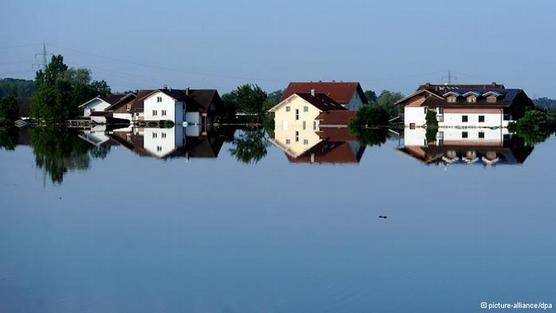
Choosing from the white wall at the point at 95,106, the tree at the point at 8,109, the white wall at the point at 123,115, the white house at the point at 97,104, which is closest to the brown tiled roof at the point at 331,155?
the white wall at the point at 123,115

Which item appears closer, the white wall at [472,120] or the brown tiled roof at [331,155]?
the brown tiled roof at [331,155]

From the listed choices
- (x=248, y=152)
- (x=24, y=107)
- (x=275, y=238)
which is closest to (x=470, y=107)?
(x=248, y=152)

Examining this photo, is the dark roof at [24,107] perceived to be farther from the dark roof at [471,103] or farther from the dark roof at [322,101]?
the dark roof at [471,103]

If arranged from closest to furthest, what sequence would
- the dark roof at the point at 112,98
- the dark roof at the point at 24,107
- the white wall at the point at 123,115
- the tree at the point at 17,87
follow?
the white wall at the point at 123,115
the dark roof at the point at 112,98
the dark roof at the point at 24,107
the tree at the point at 17,87

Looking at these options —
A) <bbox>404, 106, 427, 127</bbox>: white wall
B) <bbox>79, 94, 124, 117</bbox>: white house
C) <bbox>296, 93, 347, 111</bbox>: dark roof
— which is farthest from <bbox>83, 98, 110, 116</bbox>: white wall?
<bbox>404, 106, 427, 127</bbox>: white wall

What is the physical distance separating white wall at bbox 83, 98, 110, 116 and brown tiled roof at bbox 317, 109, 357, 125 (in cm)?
1727

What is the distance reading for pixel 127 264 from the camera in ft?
25.6

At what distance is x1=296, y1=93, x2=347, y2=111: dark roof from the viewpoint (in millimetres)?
47969

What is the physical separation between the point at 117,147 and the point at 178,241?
56.2ft

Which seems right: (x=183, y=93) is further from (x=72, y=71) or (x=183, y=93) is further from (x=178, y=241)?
(x=178, y=241)

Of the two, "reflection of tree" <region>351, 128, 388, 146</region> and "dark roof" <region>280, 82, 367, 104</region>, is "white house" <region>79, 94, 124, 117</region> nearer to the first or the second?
"dark roof" <region>280, 82, 367, 104</region>

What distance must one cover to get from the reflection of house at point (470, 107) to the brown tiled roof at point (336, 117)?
3.11m

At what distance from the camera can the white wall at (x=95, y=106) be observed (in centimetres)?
5816

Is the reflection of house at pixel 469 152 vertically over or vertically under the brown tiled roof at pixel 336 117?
under
